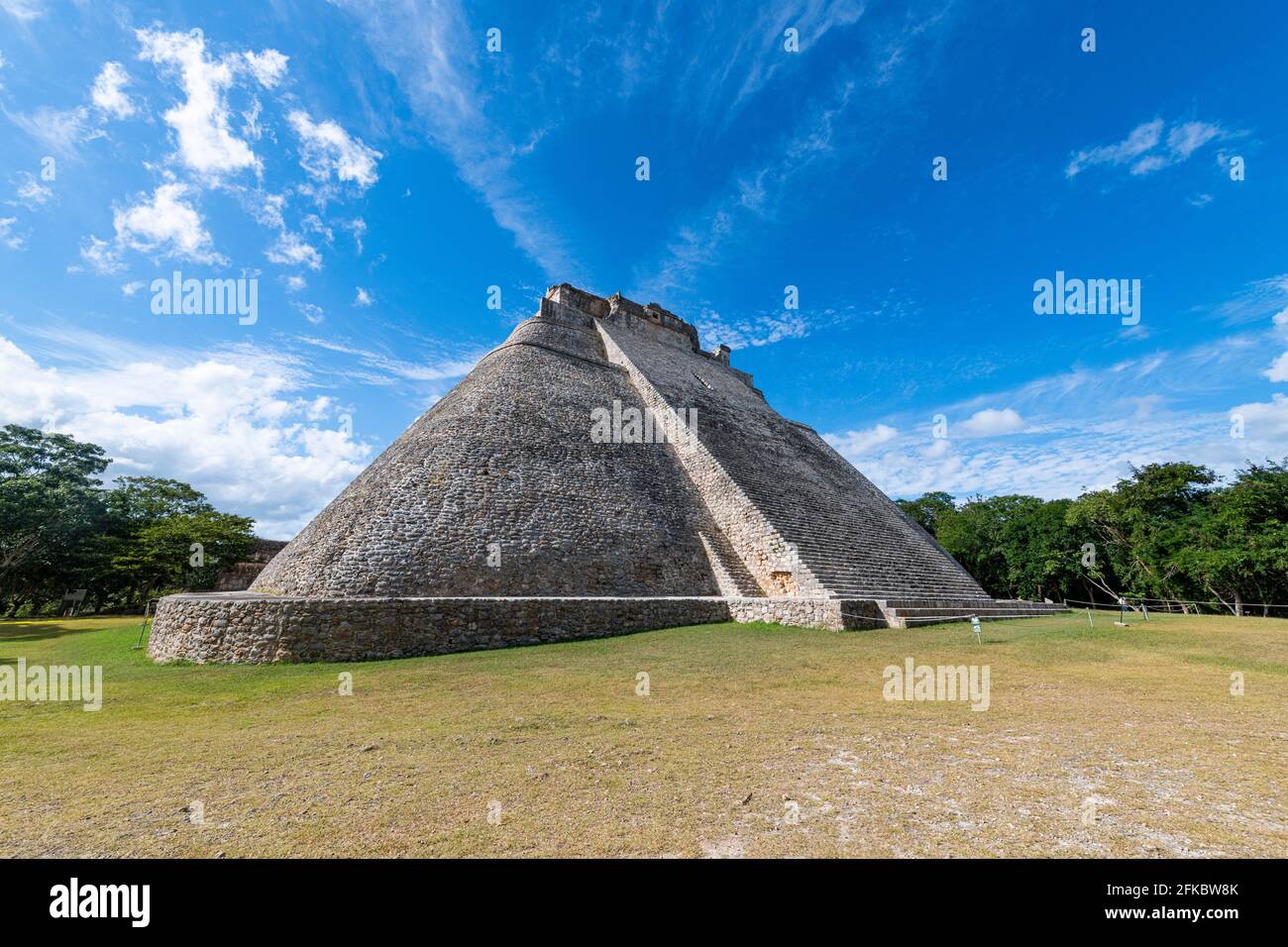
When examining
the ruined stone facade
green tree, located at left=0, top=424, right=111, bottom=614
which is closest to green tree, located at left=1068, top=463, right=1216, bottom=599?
the ruined stone facade

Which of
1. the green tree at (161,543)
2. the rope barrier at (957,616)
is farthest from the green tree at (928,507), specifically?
the green tree at (161,543)

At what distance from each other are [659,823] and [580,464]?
14.2m

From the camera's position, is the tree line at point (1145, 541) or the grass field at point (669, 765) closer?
the grass field at point (669, 765)

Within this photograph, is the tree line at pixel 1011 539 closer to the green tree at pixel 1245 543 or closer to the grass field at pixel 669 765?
the green tree at pixel 1245 543

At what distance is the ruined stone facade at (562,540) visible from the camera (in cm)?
1020

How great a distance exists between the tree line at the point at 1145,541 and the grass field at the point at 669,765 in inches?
772

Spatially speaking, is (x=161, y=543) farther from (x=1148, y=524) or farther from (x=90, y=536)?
(x=1148, y=524)

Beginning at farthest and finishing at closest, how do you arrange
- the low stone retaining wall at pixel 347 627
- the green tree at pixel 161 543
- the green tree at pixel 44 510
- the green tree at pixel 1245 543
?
the green tree at pixel 161 543 < the green tree at pixel 44 510 < the green tree at pixel 1245 543 < the low stone retaining wall at pixel 347 627

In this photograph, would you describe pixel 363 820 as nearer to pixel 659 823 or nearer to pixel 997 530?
pixel 659 823

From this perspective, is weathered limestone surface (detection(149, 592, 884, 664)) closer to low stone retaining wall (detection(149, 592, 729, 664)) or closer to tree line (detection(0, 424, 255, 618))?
low stone retaining wall (detection(149, 592, 729, 664))

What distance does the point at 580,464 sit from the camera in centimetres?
1692

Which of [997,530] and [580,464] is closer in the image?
[580,464]

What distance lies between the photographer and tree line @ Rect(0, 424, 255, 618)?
928 inches
